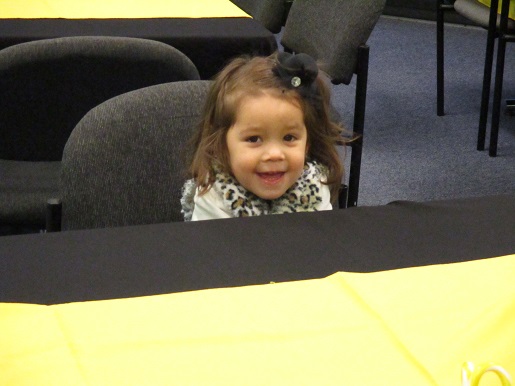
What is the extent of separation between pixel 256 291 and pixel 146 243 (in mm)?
200

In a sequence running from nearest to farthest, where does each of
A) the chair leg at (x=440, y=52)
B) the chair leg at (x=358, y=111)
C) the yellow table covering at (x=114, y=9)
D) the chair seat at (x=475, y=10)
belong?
the chair leg at (x=358, y=111), the yellow table covering at (x=114, y=9), the chair seat at (x=475, y=10), the chair leg at (x=440, y=52)

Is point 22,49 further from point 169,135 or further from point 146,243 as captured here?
point 146,243

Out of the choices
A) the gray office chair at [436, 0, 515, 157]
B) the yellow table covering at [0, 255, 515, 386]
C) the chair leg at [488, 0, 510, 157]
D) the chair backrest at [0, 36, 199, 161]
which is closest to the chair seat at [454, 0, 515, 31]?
the gray office chair at [436, 0, 515, 157]

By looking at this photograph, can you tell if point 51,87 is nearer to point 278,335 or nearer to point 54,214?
point 54,214

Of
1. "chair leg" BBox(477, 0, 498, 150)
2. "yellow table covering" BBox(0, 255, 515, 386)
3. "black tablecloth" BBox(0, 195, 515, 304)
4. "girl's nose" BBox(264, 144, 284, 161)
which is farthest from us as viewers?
"chair leg" BBox(477, 0, 498, 150)

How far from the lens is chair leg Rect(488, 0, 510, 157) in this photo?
11.4 feet

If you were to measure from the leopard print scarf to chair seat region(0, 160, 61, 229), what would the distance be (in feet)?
2.01

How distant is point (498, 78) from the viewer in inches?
141

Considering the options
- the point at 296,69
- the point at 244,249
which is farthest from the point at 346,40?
the point at 244,249

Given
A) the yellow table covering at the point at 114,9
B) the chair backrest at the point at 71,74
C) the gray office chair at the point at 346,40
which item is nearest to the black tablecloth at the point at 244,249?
the chair backrest at the point at 71,74

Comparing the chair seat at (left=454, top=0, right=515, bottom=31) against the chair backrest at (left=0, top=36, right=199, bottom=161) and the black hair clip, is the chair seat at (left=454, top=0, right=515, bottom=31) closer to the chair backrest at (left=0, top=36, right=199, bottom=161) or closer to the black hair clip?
the chair backrest at (left=0, top=36, right=199, bottom=161)

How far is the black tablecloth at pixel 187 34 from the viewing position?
2.52m

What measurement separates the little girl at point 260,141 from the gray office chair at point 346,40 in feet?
3.17

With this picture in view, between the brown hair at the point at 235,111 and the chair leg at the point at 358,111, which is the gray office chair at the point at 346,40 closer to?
the chair leg at the point at 358,111
